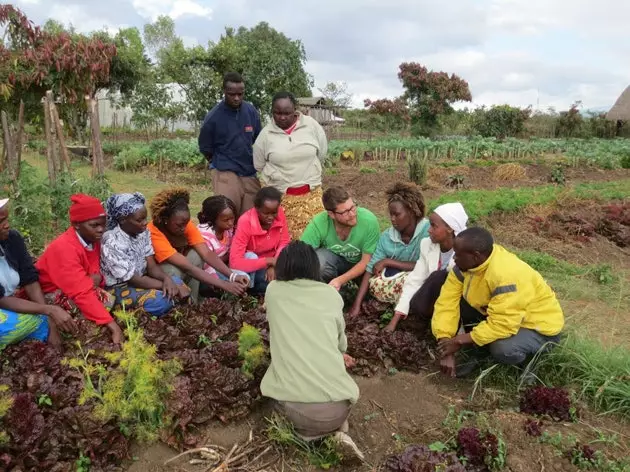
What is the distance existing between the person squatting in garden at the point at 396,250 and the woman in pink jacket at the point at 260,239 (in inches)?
33.7

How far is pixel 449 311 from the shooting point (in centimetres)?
370

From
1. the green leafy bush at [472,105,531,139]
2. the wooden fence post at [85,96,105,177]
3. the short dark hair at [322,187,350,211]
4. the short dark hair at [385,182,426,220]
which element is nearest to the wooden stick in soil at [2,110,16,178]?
the wooden fence post at [85,96,105,177]

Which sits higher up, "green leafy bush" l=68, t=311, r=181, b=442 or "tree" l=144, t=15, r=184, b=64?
"tree" l=144, t=15, r=184, b=64

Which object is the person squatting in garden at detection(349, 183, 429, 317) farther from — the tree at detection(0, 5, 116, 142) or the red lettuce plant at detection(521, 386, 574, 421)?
the tree at detection(0, 5, 116, 142)

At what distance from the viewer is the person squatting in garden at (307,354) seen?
2.67 m

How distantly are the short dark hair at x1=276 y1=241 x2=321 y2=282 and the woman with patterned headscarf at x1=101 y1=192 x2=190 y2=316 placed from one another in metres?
1.48

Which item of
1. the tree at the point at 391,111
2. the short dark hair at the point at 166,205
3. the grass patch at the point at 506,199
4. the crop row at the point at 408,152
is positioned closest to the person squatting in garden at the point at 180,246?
the short dark hair at the point at 166,205

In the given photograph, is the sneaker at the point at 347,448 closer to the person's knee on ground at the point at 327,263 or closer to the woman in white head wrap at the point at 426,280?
the woman in white head wrap at the point at 426,280

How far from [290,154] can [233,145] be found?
0.73 m

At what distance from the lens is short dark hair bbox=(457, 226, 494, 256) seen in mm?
3238

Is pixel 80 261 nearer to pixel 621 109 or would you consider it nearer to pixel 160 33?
pixel 621 109

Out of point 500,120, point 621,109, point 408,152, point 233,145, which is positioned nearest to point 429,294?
point 233,145

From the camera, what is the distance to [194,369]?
3246 mm

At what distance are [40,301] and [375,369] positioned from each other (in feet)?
7.85
